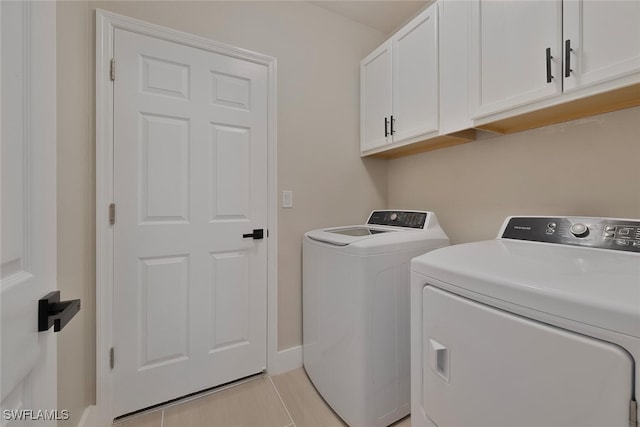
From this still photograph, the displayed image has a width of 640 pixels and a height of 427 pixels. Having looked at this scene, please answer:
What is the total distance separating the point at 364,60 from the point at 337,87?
0.30m

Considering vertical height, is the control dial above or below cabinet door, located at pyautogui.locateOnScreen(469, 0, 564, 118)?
below

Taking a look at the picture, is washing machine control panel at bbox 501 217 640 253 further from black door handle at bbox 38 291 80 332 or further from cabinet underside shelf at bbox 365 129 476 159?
black door handle at bbox 38 291 80 332

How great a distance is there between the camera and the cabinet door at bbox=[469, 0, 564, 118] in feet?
3.39

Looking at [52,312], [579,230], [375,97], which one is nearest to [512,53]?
[579,230]

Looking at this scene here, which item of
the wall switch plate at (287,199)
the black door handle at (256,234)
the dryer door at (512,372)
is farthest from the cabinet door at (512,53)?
the black door handle at (256,234)

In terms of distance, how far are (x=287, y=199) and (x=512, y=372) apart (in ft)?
4.83

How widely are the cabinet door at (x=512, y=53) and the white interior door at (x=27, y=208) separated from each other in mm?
1539

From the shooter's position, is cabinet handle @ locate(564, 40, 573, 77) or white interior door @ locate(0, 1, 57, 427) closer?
white interior door @ locate(0, 1, 57, 427)

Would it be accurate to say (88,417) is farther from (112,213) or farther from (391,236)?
(391,236)

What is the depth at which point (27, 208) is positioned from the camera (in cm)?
46

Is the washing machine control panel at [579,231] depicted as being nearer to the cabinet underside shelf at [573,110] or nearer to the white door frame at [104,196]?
the cabinet underside shelf at [573,110]

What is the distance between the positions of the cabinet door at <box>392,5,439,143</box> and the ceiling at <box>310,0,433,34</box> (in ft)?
1.37

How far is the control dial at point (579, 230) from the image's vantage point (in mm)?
1027

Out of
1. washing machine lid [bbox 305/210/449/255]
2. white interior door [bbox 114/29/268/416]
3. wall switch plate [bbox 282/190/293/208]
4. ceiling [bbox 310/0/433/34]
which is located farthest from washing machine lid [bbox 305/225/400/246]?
ceiling [bbox 310/0/433/34]
